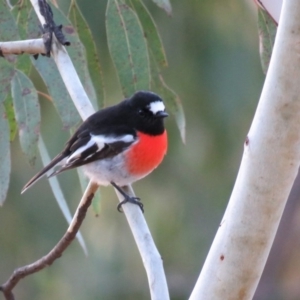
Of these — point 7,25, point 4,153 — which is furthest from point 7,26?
point 4,153

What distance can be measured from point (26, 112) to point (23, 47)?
1.29 feet

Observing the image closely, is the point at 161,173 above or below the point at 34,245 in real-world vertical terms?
above

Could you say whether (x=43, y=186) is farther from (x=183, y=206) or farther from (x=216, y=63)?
(x=216, y=63)

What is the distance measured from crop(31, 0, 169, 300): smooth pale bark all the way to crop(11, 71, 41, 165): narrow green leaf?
29 cm

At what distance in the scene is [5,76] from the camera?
1787 mm

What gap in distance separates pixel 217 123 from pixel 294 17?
8.26 ft

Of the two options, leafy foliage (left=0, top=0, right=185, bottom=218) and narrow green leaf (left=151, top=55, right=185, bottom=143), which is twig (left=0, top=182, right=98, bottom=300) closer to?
leafy foliage (left=0, top=0, right=185, bottom=218)

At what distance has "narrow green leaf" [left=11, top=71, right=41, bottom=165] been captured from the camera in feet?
5.99

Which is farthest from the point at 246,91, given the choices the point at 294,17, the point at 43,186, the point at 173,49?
the point at 294,17

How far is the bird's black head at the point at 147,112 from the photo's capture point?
2.04m

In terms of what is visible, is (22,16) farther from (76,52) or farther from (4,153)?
(4,153)

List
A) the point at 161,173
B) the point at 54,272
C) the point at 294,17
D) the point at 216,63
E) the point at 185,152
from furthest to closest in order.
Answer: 1. the point at 54,272
2. the point at 161,173
3. the point at 185,152
4. the point at 216,63
5. the point at 294,17

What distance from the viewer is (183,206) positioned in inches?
160

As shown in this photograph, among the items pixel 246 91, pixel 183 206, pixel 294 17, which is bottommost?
pixel 183 206
